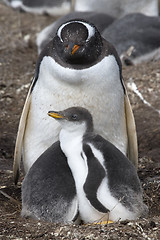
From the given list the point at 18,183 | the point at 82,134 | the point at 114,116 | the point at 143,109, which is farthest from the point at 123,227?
the point at 143,109

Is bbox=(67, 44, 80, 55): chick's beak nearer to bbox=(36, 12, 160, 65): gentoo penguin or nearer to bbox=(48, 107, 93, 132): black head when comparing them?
bbox=(48, 107, 93, 132): black head

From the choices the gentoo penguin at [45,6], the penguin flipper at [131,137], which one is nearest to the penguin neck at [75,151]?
the penguin flipper at [131,137]

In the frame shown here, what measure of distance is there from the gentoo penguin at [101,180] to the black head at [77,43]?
0.58 meters

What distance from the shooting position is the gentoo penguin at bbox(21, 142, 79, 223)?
12.7 ft

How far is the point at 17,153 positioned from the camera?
16.0 ft

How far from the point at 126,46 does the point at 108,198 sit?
4.24m

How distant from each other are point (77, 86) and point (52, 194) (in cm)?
93

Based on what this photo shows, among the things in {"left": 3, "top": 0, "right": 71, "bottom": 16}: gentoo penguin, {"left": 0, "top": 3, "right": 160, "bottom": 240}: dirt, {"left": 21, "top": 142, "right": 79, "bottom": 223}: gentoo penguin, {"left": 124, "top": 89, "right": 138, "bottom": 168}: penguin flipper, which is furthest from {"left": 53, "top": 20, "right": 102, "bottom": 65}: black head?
{"left": 3, "top": 0, "right": 71, "bottom": 16}: gentoo penguin

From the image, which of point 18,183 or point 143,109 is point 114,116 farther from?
point 143,109

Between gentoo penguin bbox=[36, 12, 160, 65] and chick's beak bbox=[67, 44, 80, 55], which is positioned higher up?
chick's beak bbox=[67, 44, 80, 55]

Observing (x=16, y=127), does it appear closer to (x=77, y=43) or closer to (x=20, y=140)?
(x=20, y=140)

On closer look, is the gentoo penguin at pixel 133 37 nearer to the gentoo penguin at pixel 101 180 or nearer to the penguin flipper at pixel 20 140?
the penguin flipper at pixel 20 140

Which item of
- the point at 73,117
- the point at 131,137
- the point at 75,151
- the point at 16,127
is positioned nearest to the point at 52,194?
the point at 75,151

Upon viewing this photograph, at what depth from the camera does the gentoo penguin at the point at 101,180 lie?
12.4 ft
